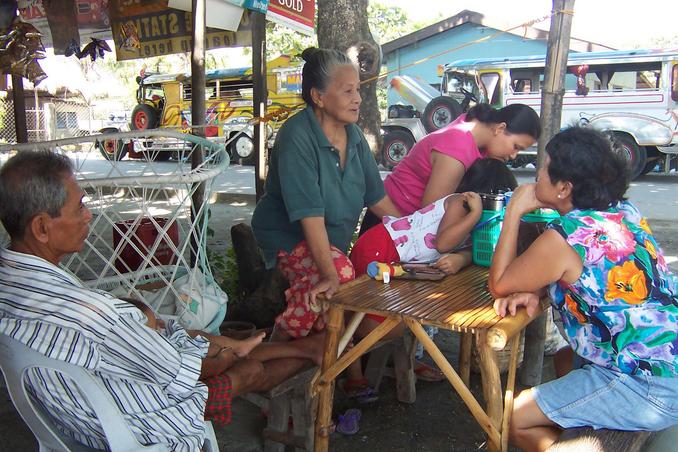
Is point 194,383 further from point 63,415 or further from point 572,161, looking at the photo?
point 572,161

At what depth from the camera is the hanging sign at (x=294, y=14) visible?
12.8ft

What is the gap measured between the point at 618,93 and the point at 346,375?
1014 centimetres

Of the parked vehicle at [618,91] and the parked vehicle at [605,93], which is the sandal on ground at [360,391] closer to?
the parked vehicle at [605,93]

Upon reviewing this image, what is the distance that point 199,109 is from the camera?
3.54 metres

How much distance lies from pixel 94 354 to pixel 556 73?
2.40 meters

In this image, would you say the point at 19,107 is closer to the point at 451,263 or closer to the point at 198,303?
the point at 198,303

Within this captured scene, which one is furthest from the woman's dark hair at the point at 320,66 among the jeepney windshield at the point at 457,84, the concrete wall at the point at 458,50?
the concrete wall at the point at 458,50

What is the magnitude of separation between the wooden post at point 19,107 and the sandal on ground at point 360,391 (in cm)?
384

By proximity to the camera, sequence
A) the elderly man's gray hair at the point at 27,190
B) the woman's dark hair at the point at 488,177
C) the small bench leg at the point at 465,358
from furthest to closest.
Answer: the small bench leg at the point at 465,358
the woman's dark hair at the point at 488,177
the elderly man's gray hair at the point at 27,190

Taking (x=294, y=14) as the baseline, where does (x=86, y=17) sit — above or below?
above

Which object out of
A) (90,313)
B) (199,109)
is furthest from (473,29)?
(90,313)

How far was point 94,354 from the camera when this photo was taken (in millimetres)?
1382

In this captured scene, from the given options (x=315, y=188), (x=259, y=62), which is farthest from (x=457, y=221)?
(x=259, y=62)

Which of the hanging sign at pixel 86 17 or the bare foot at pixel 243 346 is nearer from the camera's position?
the bare foot at pixel 243 346
